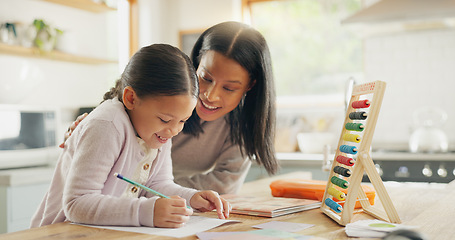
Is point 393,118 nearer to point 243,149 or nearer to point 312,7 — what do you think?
point 312,7

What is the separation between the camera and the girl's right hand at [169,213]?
1.17 metres

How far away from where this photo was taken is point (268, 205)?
1.45 m

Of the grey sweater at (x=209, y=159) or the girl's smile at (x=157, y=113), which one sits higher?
the girl's smile at (x=157, y=113)

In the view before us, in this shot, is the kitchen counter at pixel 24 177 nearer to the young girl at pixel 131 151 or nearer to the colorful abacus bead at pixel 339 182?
the young girl at pixel 131 151

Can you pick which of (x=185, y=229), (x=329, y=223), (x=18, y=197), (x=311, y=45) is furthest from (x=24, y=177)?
(x=311, y=45)

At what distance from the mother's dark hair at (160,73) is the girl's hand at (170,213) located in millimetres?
282

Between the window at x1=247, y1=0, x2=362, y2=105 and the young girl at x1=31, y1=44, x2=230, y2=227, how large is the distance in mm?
3442

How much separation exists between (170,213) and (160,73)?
14.1 inches

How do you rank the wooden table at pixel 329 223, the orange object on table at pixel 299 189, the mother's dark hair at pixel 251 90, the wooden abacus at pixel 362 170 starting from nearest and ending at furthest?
the wooden table at pixel 329 223 → the wooden abacus at pixel 362 170 → the orange object on table at pixel 299 189 → the mother's dark hair at pixel 251 90

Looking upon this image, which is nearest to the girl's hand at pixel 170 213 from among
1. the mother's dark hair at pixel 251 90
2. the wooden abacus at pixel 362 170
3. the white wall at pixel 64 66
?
the wooden abacus at pixel 362 170

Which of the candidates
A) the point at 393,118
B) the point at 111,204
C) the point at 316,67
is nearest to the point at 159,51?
the point at 111,204

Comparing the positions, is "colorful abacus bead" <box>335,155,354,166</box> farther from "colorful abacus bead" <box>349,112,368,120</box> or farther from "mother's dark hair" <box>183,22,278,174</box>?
"mother's dark hair" <box>183,22,278,174</box>

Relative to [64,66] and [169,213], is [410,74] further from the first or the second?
[169,213]

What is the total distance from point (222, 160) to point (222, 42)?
50 cm
